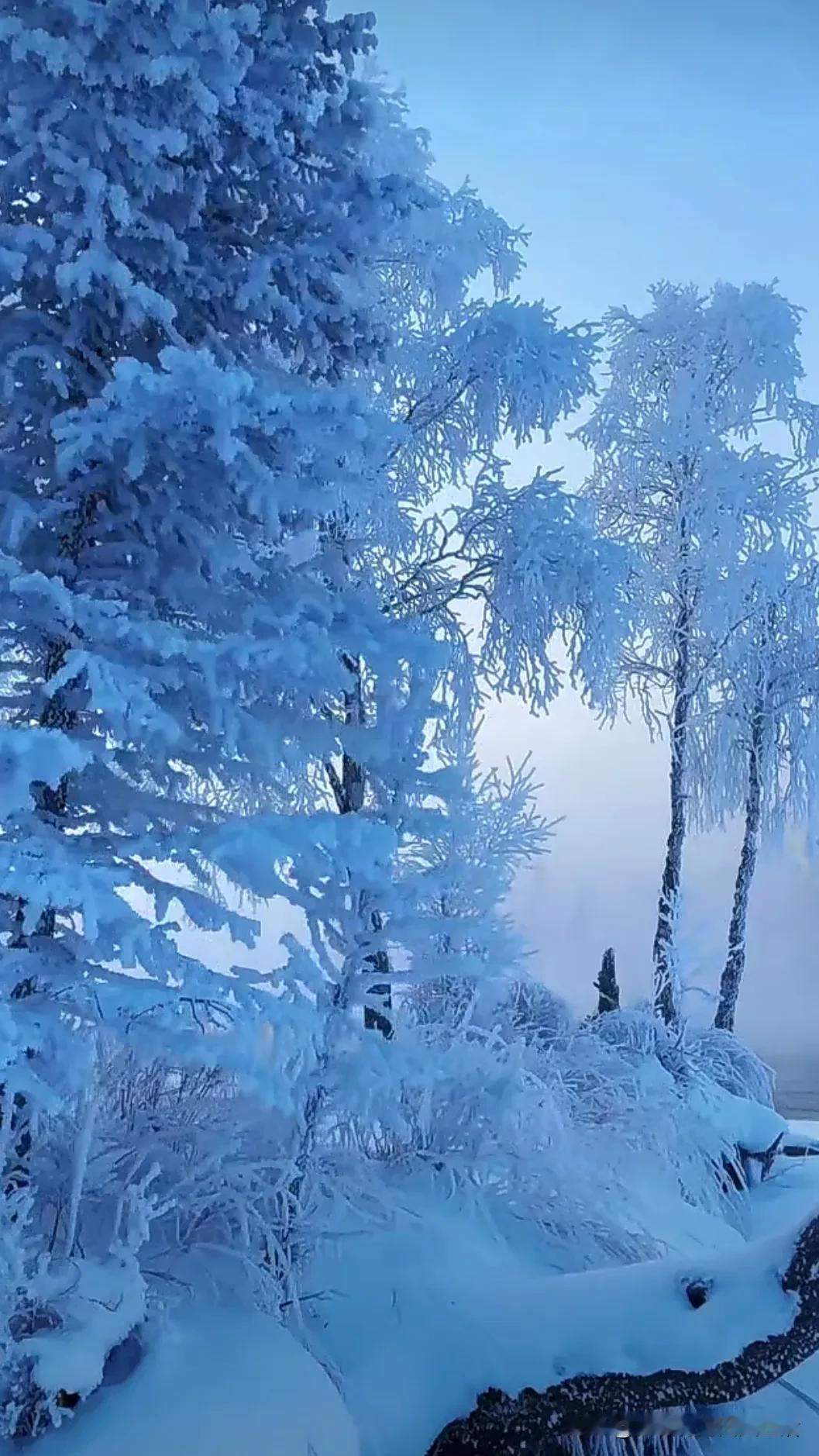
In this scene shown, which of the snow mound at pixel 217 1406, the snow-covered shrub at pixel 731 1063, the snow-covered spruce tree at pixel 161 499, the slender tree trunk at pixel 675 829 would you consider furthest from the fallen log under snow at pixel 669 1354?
the slender tree trunk at pixel 675 829

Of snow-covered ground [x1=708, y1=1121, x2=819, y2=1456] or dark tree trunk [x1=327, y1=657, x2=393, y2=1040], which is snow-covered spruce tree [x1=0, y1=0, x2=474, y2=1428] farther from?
snow-covered ground [x1=708, y1=1121, x2=819, y2=1456]

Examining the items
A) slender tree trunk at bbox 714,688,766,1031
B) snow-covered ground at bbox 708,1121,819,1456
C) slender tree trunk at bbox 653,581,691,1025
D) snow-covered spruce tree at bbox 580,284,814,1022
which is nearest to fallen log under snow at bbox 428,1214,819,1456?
snow-covered ground at bbox 708,1121,819,1456

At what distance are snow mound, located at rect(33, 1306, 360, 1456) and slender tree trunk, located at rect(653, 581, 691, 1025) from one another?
5.30 m

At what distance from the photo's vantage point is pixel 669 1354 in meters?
3.02

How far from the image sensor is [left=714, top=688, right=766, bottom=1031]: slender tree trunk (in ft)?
28.9

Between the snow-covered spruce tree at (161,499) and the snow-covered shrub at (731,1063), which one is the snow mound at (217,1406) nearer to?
the snow-covered spruce tree at (161,499)

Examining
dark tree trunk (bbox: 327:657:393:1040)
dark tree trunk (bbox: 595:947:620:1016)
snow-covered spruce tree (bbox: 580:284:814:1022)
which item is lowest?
dark tree trunk (bbox: 595:947:620:1016)

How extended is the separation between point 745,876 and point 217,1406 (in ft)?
24.4

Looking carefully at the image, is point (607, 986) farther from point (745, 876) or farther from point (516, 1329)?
point (516, 1329)

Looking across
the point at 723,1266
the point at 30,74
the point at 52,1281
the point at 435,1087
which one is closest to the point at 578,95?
the point at 30,74

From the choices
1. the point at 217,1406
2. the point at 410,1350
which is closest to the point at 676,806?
the point at 410,1350

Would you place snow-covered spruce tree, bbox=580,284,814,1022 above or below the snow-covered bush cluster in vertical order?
above

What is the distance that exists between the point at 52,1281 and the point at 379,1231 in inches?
52.1

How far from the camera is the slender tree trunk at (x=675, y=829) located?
775 cm
